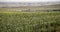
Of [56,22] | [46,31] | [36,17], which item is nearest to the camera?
[46,31]

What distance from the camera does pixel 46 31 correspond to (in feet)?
2.82

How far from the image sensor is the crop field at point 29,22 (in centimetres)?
88

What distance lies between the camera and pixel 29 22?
0.99 meters

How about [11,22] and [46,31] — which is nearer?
[46,31]

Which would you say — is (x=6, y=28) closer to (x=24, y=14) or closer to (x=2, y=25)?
(x=2, y=25)

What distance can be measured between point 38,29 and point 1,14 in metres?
0.48

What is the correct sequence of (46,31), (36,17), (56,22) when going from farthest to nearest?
(36,17) → (56,22) → (46,31)

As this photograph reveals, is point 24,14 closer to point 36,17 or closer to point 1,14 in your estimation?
point 36,17

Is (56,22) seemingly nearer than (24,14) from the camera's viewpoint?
Yes

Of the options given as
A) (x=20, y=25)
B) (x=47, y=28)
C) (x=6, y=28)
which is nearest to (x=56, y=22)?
A: (x=47, y=28)

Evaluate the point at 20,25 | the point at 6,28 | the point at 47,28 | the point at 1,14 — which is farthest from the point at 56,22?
the point at 1,14

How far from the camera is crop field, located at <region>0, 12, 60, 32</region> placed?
879mm

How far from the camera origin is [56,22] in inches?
38.3

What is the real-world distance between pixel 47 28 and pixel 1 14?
0.53m
